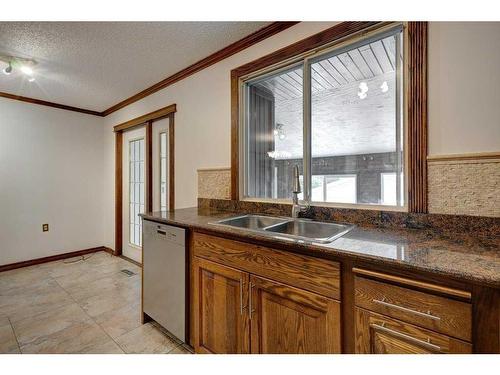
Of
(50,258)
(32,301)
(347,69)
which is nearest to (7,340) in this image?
(32,301)

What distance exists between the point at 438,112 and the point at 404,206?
0.52 metres

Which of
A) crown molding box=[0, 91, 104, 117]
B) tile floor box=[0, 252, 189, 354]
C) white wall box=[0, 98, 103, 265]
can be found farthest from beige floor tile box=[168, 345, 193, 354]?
crown molding box=[0, 91, 104, 117]

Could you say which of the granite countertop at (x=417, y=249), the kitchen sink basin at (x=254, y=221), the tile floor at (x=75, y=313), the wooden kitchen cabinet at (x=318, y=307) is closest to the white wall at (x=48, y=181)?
the tile floor at (x=75, y=313)

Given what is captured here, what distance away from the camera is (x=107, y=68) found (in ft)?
8.43

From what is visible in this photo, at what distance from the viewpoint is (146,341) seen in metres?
1.82

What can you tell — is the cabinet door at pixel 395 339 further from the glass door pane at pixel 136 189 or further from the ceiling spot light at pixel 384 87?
the glass door pane at pixel 136 189

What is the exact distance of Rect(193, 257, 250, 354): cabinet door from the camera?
1344 mm

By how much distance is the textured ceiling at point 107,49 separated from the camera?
1914 mm

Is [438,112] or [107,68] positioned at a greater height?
[107,68]

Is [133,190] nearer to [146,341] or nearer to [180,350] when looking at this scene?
[146,341]

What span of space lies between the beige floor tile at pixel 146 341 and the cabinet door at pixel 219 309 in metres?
0.35
